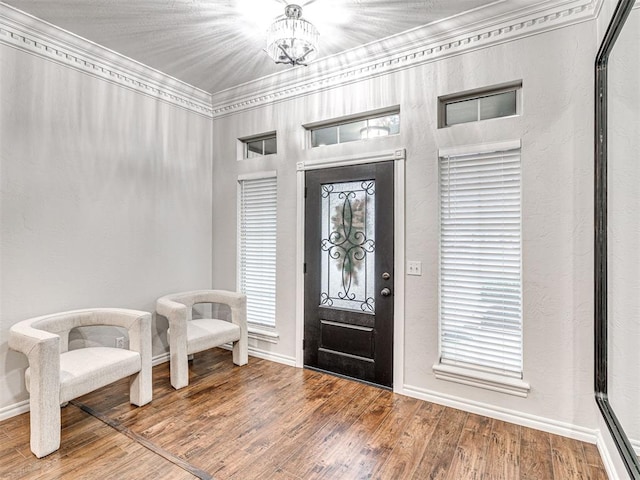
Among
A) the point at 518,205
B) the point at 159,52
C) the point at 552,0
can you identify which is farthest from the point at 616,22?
the point at 159,52

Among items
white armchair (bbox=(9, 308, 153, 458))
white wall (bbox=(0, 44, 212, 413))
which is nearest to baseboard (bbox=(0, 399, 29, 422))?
white wall (bbox=(0, 44, 212, 413))

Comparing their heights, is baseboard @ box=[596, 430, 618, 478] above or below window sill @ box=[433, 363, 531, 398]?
below

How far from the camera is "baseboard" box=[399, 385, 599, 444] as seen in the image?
2.35 m

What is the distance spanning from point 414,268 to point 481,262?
0.52 meters

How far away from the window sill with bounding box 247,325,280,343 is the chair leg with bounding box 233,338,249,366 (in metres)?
0.26

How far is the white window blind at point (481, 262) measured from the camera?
259 cm

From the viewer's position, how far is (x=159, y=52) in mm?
3236

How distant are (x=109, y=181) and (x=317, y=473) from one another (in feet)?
9.91

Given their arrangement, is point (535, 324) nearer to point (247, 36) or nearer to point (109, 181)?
point (247, 36)

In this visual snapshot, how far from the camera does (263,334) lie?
3863 mm

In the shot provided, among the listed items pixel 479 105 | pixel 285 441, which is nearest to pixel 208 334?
pixel 285 441

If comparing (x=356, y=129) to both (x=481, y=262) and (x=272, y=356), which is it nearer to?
(x=481, y=262)

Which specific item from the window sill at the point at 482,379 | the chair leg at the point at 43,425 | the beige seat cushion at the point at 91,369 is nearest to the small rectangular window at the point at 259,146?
the beige seat cushion at the point at 91,369

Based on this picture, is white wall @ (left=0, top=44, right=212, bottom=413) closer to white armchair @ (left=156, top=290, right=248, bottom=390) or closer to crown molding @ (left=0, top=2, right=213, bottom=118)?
crown molding @ (left=0, top=2, right=213, bottom=118)
